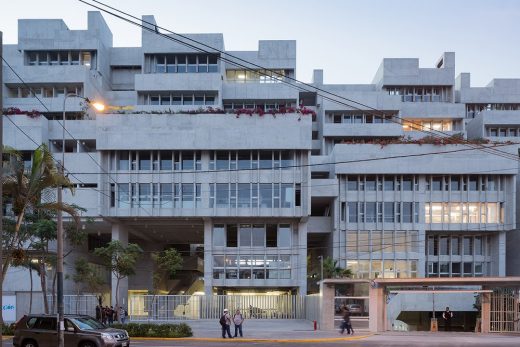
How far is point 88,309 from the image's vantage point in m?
49.0

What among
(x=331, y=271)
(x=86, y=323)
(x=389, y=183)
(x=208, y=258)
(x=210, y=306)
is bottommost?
(x=210, y=306)

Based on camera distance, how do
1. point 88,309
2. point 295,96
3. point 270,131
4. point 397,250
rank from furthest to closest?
point 295,96 → point 397,250 → point 270,131 → point 88,309

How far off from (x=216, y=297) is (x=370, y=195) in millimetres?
20883

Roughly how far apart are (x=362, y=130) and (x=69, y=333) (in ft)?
181

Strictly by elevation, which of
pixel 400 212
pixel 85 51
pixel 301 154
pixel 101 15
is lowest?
pixel 400 212

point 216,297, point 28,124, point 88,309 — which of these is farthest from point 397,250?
point 28,124

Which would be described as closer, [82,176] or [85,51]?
[82,176]

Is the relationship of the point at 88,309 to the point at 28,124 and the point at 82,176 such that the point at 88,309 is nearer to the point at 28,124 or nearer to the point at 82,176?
the point at 82,176

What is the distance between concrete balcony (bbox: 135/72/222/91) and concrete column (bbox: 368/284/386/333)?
120 feet

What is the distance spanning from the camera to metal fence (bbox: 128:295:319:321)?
4862 centimetres

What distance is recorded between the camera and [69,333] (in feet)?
73.5

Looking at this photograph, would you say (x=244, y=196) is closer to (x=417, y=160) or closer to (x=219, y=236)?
(x=219, y=236)

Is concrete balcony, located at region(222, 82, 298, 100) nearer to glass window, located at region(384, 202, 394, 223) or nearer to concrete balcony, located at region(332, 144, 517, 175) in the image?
concrete balcony, located at region(332, 144, 517, 175)

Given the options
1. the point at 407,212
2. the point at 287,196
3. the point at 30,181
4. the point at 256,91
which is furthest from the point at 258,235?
the point at 30,181
